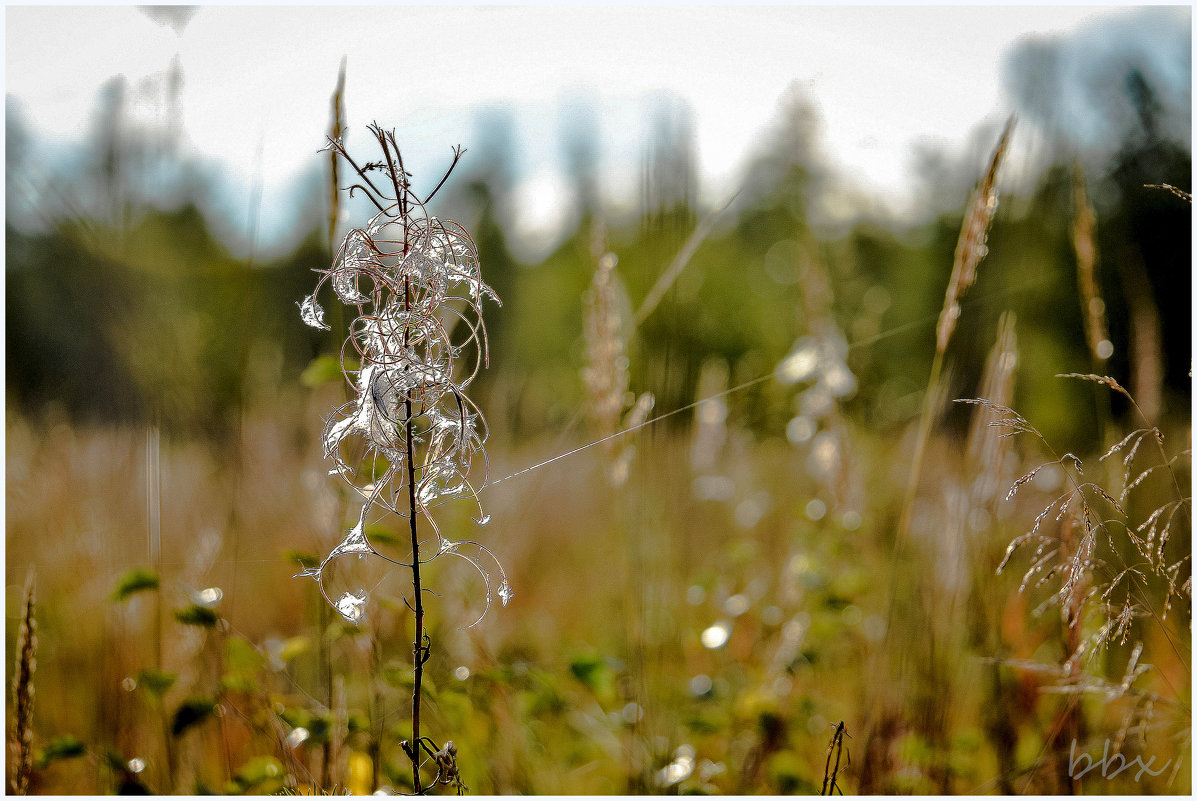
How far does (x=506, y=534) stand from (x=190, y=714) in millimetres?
850

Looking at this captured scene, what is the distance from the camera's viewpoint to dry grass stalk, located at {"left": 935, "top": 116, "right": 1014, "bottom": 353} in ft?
3.40

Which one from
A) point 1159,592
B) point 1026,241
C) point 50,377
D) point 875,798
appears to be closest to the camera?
point 875,798

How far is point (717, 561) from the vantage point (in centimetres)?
216

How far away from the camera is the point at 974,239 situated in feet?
3.43

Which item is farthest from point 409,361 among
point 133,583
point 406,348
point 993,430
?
point 993,430

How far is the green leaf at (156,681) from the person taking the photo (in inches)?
36.7

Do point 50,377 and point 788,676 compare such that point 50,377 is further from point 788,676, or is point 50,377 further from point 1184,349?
point 1184,349

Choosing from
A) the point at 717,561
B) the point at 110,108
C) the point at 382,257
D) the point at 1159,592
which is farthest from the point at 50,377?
the point at 1159,592

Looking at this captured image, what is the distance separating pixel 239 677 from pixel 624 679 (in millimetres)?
733

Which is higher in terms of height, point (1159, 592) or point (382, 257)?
point (382, 257)

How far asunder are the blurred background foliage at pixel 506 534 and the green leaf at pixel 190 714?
0.01m

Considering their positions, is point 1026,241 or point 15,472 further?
point 15,472

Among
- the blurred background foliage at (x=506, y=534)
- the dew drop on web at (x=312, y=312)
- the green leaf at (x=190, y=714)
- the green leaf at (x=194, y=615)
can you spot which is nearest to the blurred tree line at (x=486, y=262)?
the blurred background foliage at (x=506, y=534)

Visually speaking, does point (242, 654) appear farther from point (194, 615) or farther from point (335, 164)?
point (335, 164)
